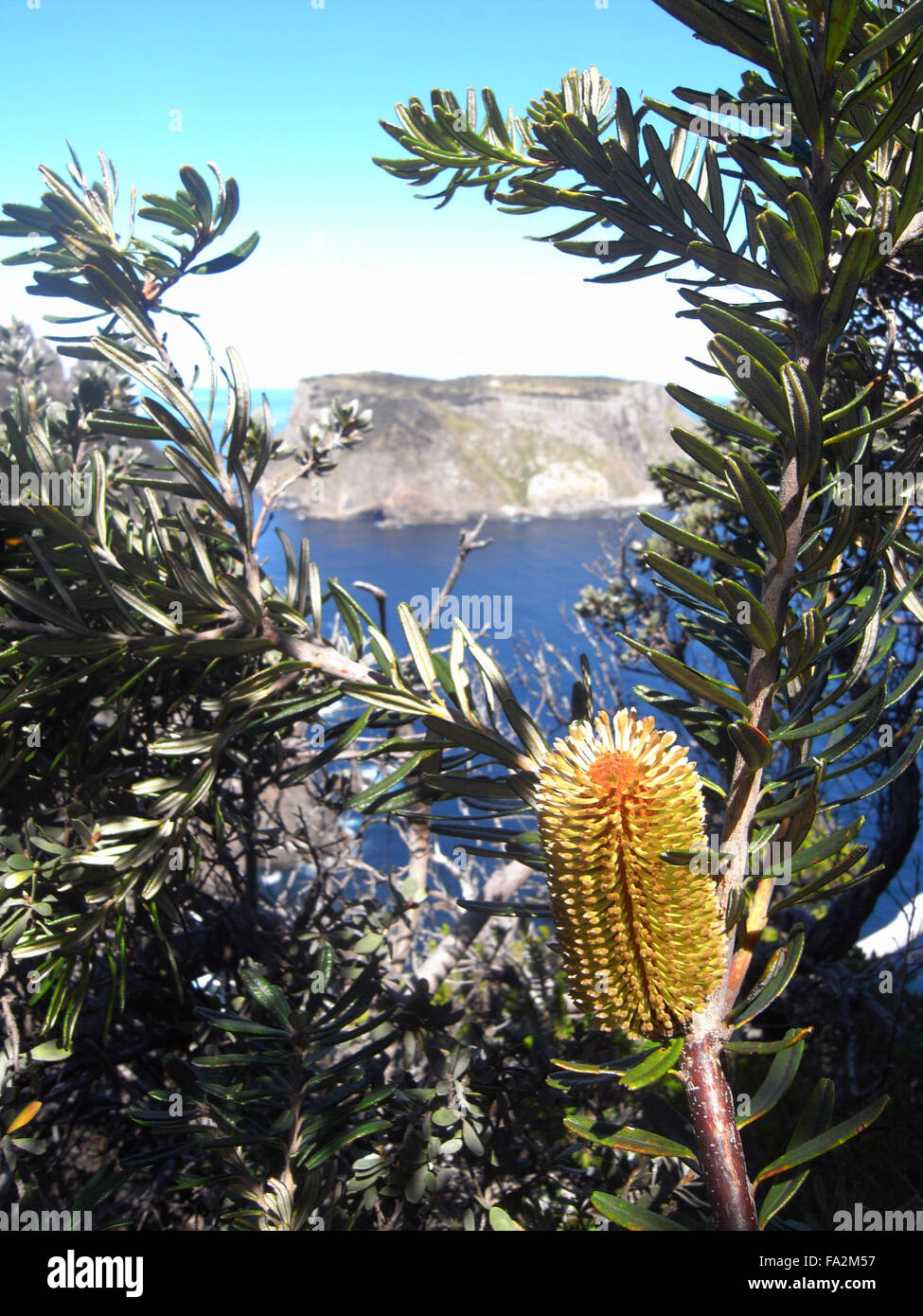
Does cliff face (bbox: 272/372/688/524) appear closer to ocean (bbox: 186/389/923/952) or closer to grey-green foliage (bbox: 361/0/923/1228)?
ocean (bbox: 186/389/923/952)

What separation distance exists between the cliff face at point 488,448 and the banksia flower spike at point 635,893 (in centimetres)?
2485

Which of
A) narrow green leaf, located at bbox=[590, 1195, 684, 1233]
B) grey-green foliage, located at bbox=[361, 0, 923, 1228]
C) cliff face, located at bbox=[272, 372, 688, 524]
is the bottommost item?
narrow green leaf, located at bbox=[590, 1195, 684, 1233]

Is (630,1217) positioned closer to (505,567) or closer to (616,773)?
(616,773)

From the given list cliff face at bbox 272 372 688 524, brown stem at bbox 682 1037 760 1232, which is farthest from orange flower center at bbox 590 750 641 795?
cliff face at bbox 272 372 688 524

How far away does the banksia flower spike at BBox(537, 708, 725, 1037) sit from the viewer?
0.75 m

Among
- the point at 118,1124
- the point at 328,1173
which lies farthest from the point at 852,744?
the point at 118,1124

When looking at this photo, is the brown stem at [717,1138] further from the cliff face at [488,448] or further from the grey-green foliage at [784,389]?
the cliff face at [488,448]

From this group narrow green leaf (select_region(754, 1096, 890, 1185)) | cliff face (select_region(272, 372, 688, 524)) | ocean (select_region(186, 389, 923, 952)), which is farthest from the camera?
cliff face (select_region(272, 372, 688, 524))

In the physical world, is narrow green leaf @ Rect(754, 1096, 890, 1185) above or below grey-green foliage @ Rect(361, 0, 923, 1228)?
below

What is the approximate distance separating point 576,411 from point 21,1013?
3385 cm

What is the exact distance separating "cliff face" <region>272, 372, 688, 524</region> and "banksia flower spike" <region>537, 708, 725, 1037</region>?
81.5ft

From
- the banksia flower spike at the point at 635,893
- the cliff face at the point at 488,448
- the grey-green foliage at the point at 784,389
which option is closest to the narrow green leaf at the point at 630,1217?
the grey-green foliage at the point at 784,389

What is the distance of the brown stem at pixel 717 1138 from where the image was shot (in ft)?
2.44
